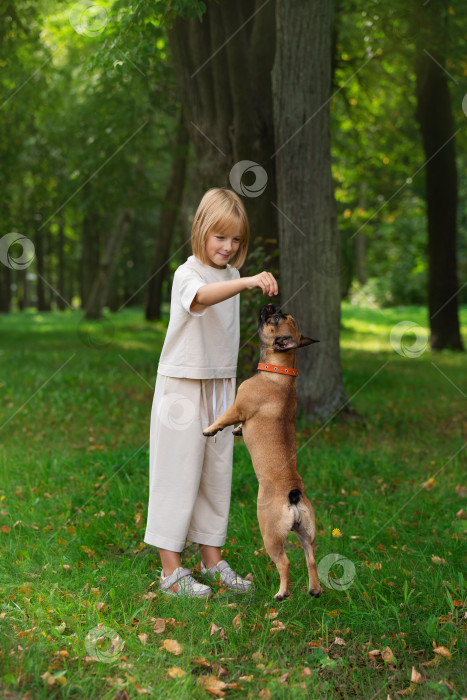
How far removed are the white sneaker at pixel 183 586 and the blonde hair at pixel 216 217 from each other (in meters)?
1.74

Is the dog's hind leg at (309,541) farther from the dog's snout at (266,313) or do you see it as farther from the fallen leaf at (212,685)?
the dog's snout at (266,313)

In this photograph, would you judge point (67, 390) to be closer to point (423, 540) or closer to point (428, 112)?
point (423, 540)

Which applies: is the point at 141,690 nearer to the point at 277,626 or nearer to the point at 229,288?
the point at 277,626

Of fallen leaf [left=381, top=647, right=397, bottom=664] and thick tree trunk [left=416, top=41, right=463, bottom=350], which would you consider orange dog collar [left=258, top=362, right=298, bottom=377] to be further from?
thick tree trunk [left=416, top=41, right=463, bottom=350]

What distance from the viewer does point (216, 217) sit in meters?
3.38

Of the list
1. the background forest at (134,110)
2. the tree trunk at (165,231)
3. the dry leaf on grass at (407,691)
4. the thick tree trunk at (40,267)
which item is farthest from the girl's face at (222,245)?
the thick tree trunk at (40,267)

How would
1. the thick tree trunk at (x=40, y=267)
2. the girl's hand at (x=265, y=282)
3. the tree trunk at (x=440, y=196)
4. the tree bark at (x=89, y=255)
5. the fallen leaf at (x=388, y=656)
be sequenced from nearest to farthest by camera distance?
the girl's hand at (x=265, y=282) → the fallen leaf at (x=388, y=656) → the tree trunk at (x=440, y=196) → the tree bark at (x=89, y=255) → the thick tree trunk at (x=40, y=267)

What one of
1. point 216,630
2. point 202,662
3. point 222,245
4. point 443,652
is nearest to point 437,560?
point 443,652

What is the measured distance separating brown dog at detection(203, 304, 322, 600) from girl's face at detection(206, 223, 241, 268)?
2.24 ft

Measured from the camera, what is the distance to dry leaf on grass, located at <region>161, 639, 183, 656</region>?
3297 mm

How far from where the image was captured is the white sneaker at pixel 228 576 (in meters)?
3.94

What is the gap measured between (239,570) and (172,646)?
1020 mm

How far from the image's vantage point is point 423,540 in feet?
15.5

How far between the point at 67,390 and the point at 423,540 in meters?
5.87
